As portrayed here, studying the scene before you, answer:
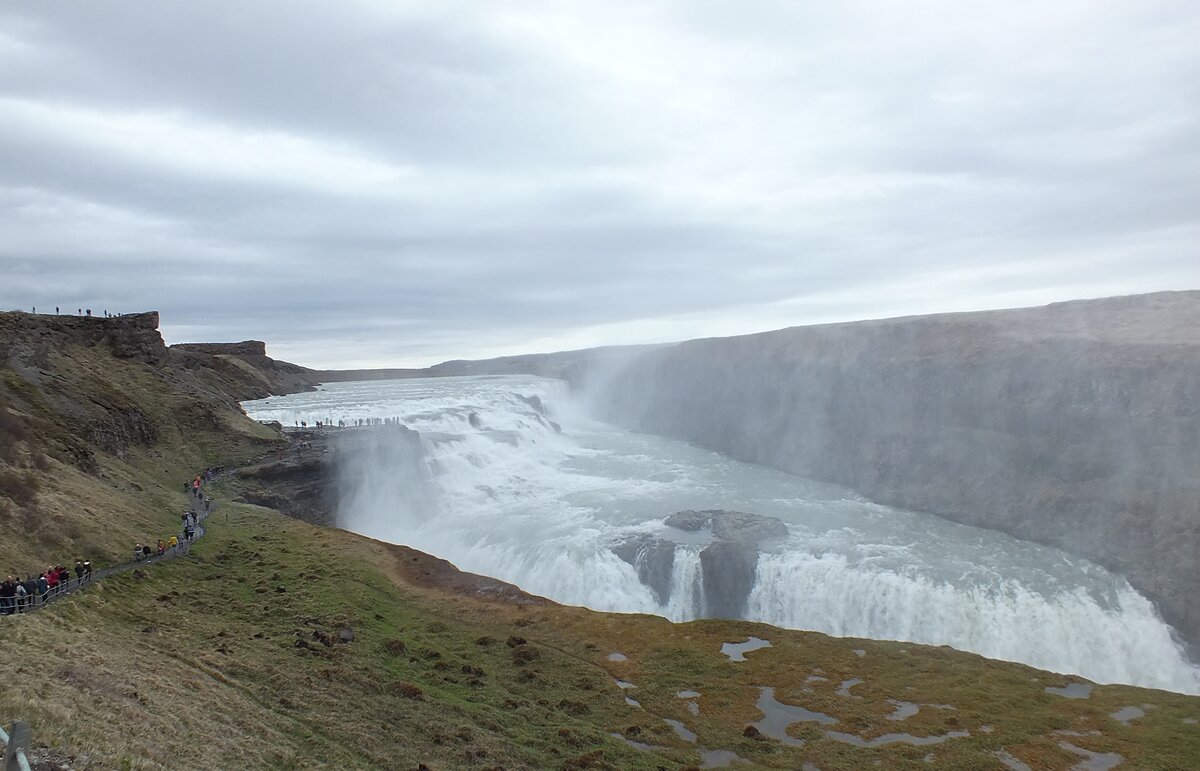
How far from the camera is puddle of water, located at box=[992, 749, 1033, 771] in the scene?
17.0 metres

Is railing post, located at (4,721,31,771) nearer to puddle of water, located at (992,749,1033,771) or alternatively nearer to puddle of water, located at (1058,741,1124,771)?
puddle of water, located at (992,749,1033,771)

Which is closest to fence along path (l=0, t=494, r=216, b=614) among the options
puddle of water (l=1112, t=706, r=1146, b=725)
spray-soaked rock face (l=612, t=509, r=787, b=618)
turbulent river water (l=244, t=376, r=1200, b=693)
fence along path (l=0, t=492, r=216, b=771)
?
fence along path (l=0, t=492, r=216, b=771)

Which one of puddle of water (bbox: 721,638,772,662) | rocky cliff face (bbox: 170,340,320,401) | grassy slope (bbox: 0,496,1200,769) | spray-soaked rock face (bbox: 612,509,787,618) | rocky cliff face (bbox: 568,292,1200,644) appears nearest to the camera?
grassy slope (bbox: 0,496,1200,769)

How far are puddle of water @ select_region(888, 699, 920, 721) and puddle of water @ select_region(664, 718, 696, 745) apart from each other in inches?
242

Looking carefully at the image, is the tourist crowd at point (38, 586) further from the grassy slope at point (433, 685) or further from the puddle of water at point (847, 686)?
the puddle of water at point (847, 686)

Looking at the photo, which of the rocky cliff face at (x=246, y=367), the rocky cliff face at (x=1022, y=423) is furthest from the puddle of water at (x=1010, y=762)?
the rocky cliff face at (x=246, y=367)

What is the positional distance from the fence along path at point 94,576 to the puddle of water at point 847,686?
23021 millimetres

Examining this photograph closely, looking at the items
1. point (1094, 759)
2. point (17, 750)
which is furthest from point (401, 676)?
point (1094, 759)

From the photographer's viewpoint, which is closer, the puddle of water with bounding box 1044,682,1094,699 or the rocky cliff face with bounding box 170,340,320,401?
the puddle of water with bounding box 1044,682,1094,699

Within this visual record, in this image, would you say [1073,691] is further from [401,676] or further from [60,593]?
[60,593]

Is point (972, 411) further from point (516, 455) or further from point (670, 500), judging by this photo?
point (516, 455)

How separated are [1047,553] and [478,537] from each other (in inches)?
1353

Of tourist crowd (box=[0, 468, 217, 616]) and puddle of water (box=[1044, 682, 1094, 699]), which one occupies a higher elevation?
tourist crowd (box=[0, 468, 217, 616])

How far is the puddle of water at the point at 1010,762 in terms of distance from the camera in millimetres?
16984
